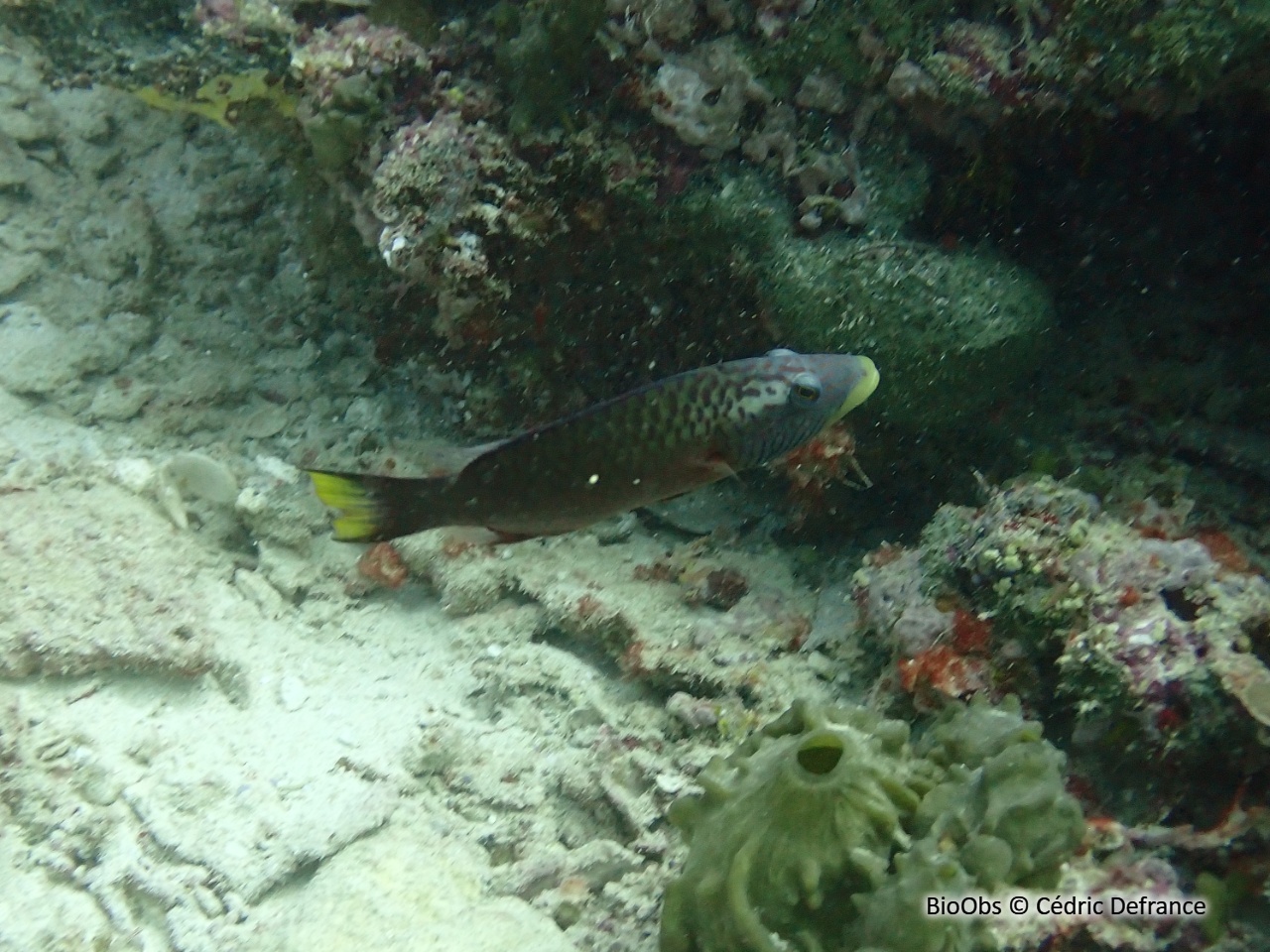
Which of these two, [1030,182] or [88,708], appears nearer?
[88,708]

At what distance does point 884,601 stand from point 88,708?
3689mm

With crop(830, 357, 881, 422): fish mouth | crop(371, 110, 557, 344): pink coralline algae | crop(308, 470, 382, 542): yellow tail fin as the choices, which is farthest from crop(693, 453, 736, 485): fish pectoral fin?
crop(371, 110, 557, 344): pink coralline algae

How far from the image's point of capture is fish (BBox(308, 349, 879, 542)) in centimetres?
295

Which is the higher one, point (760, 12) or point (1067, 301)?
point (760, 12)

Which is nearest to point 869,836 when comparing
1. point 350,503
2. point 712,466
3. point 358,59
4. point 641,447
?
point 712,466

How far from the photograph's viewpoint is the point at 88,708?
379 cm

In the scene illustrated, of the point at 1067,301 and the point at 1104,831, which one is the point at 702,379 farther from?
the point at 1067,301

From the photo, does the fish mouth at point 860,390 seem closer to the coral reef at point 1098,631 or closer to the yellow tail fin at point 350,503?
the coral reef at point 1098,631

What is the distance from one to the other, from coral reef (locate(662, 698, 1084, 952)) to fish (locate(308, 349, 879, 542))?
1007 mm

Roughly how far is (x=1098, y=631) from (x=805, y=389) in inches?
52.4

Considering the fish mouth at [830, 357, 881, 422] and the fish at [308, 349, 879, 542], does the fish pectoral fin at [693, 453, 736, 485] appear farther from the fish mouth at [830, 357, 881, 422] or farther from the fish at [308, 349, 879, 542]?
the fish mouth at [830, 357, 881, 422]

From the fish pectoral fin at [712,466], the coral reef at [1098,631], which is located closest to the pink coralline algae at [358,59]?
the fish pectoral fin at [712,466]

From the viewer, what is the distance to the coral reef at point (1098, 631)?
2.58 metres

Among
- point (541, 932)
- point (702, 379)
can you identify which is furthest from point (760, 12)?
point (541, 932)
